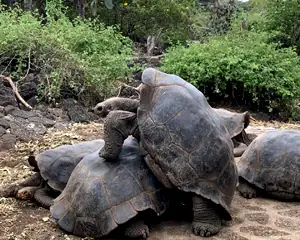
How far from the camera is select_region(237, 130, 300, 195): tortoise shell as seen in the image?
475 centimetres

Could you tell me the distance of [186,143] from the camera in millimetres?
4027

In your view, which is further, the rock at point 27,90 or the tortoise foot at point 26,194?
the rock at point 27,90

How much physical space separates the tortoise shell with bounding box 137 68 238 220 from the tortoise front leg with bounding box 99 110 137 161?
0.32ft

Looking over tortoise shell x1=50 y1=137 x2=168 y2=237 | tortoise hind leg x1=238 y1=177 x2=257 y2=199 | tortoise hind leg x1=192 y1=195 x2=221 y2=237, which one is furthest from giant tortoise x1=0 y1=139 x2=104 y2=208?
tortoise hind leg x1=238 y1=177 x2=257 y2=199

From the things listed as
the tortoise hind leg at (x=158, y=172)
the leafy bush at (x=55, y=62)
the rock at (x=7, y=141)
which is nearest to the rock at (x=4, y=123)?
the rock at (x=7, y=141)

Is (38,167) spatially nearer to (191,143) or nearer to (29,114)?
(191,143)

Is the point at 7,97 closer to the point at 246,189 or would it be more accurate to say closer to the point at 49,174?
the point at 49,174

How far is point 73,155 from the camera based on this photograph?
4832 mm

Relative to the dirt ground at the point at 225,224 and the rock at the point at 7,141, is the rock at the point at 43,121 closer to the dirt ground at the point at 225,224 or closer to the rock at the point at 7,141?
the rock at the point at 7,141

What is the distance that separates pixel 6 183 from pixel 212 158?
7.63 feet

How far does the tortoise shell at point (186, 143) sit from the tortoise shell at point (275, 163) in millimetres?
746

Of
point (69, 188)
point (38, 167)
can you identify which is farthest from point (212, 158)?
point (38, 167)

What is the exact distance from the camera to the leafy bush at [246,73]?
33.2 ft

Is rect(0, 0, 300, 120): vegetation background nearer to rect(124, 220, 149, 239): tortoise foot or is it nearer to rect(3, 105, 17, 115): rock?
rect(3, 105, 17, 115): rock
